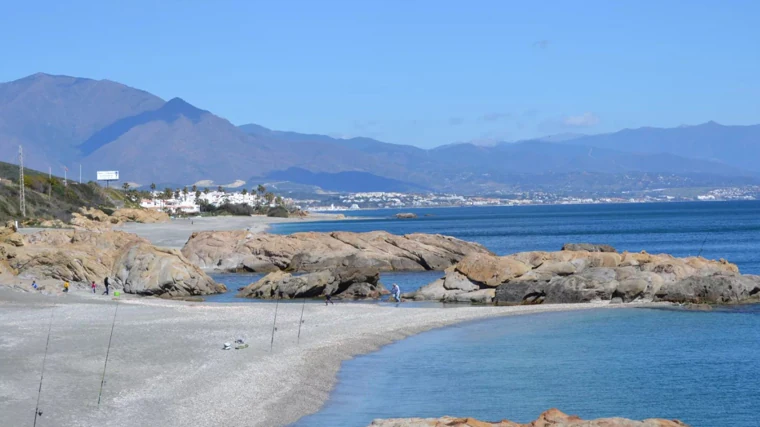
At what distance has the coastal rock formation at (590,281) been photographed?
3359 cm

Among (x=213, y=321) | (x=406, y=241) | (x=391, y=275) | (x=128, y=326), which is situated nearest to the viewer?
(x=128, y=326)

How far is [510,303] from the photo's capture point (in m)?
35.3

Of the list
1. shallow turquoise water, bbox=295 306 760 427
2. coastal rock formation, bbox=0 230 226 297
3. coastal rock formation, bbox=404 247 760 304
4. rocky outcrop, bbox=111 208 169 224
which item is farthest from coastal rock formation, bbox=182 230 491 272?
rocky outcrop, bbox=111 208 169 224

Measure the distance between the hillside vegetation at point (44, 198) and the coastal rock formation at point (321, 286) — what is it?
46154 mm

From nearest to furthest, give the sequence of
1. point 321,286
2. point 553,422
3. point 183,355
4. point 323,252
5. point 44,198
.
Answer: point 553,422 → point 183,355 → point 321,286 → point 323,252 → point 44,198

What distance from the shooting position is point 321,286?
38.1 m

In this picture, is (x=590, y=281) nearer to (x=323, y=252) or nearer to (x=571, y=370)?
(x=571, y=370)

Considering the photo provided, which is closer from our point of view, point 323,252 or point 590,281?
point 590,281

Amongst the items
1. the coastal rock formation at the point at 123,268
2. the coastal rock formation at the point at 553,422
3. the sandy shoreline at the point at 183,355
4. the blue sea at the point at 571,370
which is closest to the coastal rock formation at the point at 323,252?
the coastal rock formation at the point at 123,268

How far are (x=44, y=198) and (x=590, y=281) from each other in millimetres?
78957

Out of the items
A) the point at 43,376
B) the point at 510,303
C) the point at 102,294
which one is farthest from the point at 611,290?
the point at 43,376

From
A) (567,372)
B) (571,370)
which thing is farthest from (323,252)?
(567,372)

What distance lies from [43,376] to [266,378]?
14.6ft

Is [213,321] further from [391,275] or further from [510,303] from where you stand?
[391,275]
